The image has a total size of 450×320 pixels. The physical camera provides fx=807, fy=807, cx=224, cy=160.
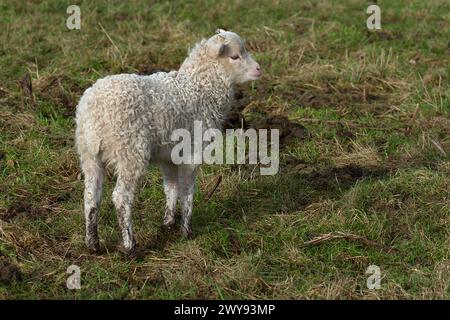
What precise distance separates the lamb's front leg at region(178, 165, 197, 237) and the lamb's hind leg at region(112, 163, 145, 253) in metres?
0.57

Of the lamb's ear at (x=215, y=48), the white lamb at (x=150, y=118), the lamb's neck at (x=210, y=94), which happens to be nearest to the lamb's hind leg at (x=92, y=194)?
the white lamb at (x=150, y=118)

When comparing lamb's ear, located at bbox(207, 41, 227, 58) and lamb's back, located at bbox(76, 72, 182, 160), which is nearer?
lamb's back, located at bbox(76, 72, 182, 160)

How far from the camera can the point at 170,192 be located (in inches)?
258

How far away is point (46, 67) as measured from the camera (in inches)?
374

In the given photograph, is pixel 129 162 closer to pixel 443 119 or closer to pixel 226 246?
pixel 226 246

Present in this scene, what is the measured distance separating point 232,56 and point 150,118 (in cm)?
106

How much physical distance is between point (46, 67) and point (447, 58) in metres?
5.03

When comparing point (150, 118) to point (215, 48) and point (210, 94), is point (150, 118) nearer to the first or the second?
point (210, 94)

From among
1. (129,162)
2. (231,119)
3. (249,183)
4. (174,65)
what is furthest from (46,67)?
(129,162)

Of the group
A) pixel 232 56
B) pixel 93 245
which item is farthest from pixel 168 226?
pixel 232 56

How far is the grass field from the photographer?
5.71m

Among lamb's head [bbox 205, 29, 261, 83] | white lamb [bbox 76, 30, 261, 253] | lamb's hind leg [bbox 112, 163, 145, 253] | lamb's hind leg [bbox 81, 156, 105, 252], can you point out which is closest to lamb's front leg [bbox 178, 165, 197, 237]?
white lamb [bbox 76, 30, 261, 253]

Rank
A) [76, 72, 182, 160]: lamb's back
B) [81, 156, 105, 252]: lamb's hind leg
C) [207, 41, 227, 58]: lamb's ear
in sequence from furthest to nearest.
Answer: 1. [207, 41, 227, 58]: lamb's ear
2. [81, 156, 105, 252]: lamb's hind leg
3. [76, 72, 182, 160]: lamb's back

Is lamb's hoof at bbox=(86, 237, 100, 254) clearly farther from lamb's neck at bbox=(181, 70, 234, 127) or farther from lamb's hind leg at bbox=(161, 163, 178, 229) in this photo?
lamb's neck at bbox=(181, 70, 234, 127)
